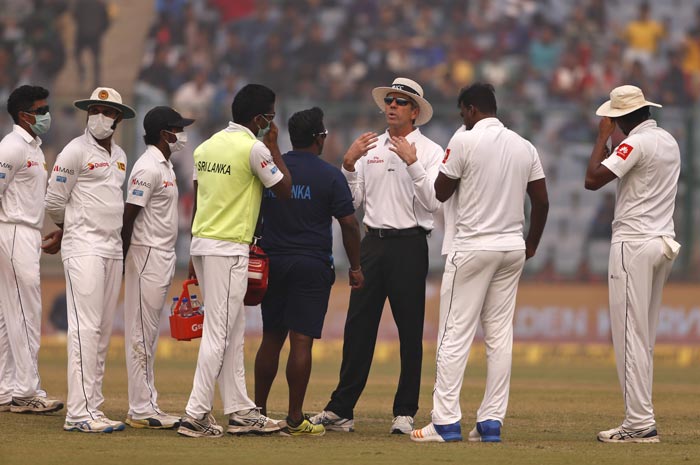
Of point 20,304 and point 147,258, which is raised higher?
point 147,258

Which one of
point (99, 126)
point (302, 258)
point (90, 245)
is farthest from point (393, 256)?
point (99, 126)

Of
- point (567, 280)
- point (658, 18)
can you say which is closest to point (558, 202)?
point (567, 280)

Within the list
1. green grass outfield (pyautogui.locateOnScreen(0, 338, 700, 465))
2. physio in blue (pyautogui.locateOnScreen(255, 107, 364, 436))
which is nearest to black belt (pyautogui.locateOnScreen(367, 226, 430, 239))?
physio in blue (pyautogui.locateOnScreen(255, 107, 364, 436))

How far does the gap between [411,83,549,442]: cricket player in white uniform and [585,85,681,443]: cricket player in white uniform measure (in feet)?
2.25

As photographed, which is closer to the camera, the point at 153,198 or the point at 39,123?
the point at 153,198

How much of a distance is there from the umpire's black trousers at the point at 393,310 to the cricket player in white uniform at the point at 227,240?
105 cm

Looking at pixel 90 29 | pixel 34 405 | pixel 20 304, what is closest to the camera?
pixel 34 405

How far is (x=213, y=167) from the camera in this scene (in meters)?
8.23

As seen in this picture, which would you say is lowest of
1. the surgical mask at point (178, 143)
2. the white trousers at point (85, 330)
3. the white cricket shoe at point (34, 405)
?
the white cricket shoe at point (34, 405)

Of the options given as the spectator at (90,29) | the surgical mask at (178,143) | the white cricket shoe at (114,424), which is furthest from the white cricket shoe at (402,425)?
the spectator at (90,29)

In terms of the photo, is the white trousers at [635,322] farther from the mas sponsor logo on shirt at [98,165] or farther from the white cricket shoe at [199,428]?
the mas sponsor logo on shirt at [98,165]

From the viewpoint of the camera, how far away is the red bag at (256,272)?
27.2 ft

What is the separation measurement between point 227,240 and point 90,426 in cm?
161

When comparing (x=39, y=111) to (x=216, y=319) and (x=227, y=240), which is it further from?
(x=216, y=319)
